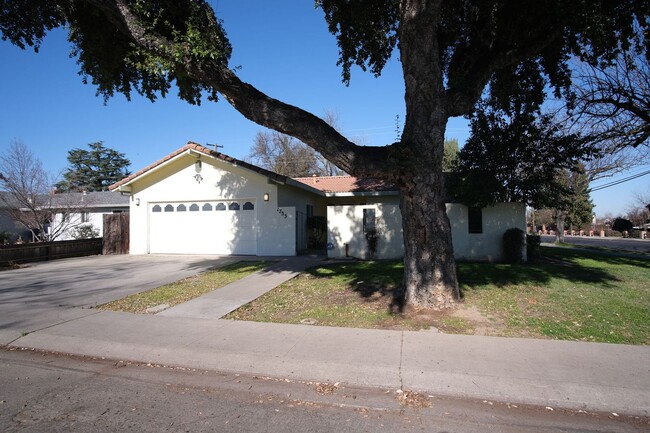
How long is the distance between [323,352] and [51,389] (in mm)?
3113

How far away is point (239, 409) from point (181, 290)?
615 centimetres

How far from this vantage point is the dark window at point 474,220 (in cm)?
1454

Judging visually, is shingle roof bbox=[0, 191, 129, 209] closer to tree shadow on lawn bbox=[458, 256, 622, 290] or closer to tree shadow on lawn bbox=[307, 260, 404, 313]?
tree shadow on lawn bbox=[307, 260, 404, 313]

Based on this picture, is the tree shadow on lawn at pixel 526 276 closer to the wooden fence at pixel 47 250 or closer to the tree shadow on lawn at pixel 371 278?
the tree shadow on lawn at pixel 371 278

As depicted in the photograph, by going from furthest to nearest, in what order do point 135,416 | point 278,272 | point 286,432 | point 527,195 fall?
point 527,195 → point 278,272 → point 135,416 → point 286,432

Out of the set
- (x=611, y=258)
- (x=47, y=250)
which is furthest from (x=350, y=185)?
(x=47, y=250)

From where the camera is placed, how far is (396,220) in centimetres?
1503

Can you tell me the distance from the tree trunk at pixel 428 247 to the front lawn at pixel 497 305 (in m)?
0.30

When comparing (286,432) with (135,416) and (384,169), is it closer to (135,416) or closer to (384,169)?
(135,416)

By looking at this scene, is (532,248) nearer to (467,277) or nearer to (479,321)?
(467,277)

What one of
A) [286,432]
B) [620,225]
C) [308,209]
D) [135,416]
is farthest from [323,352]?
[620,225]

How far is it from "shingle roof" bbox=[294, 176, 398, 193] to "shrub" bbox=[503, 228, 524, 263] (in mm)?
4734

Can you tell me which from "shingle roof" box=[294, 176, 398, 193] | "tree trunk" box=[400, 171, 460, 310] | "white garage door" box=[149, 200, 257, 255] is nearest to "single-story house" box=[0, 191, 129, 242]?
"white garage door" box=[149, 200, 257, 255]

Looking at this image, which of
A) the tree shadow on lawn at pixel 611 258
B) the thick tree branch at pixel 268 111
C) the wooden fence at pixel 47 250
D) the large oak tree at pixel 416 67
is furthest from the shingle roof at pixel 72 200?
the tree shadow on lawn at pixel 611 258
